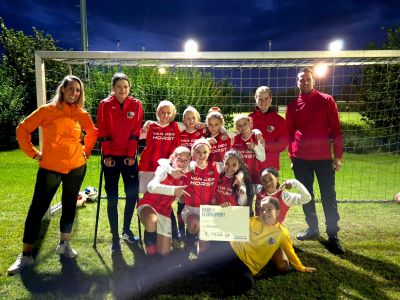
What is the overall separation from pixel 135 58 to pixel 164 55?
38 cm

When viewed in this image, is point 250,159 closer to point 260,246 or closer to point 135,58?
point 260,246

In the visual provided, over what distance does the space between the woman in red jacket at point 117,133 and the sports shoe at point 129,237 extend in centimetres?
29

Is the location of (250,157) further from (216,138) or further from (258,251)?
(258,251)

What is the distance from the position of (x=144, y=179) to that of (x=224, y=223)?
114cm

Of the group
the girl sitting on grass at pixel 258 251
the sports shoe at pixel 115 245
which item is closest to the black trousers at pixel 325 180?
the girl sitting on grass at pixel 258 251

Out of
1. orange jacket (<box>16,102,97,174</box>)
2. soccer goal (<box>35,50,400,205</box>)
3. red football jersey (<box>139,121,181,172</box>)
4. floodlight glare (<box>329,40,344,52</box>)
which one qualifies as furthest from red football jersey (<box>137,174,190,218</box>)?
floodlight glare (<box>329,40,344,52</box>)

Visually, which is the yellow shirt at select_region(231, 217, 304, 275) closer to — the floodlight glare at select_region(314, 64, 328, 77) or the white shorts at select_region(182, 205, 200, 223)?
the white shorts at select_region(182, 205, 200, 223)

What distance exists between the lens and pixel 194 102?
831 cm

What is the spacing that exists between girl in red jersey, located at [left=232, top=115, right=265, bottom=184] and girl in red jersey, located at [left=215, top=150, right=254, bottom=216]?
34 cm

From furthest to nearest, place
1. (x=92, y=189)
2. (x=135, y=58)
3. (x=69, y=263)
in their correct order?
(x=92, y=189) < (x=135, y=58) < (x=69, y=263)

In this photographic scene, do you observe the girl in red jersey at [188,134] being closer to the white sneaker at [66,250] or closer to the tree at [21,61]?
the white sneaker at [66,250]

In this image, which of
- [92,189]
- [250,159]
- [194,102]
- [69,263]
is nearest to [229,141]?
[250,159]

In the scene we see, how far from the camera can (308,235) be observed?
4.35m

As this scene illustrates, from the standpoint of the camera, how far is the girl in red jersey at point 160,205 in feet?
11.7
